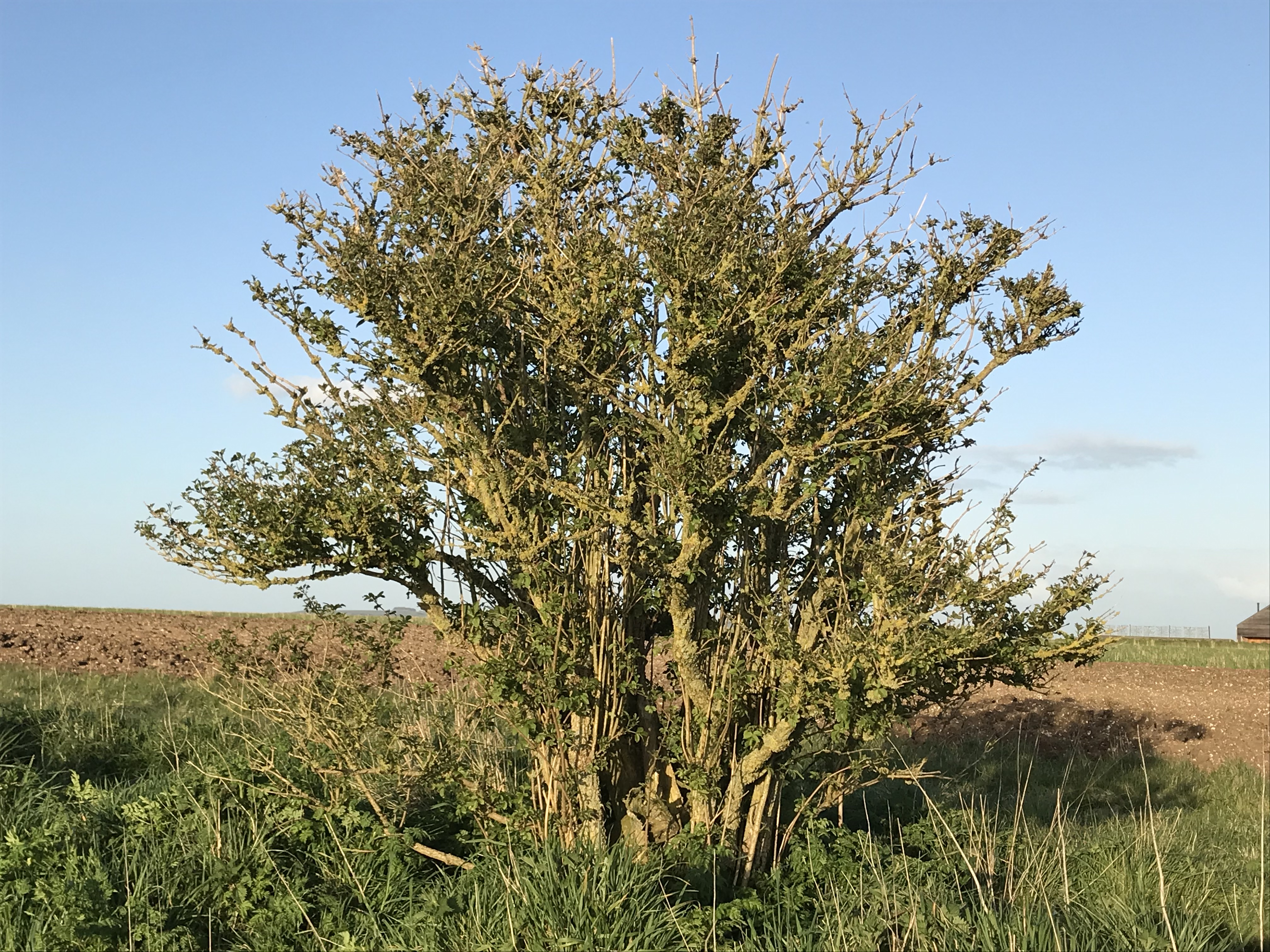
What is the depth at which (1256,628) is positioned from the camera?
57688 millimetres

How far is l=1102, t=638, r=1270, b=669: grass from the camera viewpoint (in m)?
28.1

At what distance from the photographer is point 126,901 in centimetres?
685

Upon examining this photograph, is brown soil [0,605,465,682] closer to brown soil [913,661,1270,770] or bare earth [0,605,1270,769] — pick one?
bare earth [0,605,1270,769]

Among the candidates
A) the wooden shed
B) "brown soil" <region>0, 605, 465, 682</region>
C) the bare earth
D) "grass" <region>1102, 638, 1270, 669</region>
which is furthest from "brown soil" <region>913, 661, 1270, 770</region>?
the wooden shed

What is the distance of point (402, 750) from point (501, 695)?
99cm

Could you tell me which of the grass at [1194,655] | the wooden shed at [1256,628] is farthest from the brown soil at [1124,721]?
the wooden shed at [1256,628]

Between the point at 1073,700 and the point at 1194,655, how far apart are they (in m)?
15.2

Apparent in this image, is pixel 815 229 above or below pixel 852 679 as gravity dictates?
above

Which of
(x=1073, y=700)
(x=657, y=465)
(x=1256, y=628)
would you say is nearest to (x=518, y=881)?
(x=657, y=465)

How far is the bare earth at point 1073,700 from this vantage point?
55.3ft

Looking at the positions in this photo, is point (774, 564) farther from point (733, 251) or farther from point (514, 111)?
point (514, 111)

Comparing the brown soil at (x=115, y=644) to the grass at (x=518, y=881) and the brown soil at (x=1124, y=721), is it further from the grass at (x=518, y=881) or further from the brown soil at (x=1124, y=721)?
the brown soil at (x=1124, y=721)

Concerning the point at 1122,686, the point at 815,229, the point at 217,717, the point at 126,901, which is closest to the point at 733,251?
the point at 815,229

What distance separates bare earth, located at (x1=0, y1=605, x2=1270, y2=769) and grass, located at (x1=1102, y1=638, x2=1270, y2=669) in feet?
10.1
